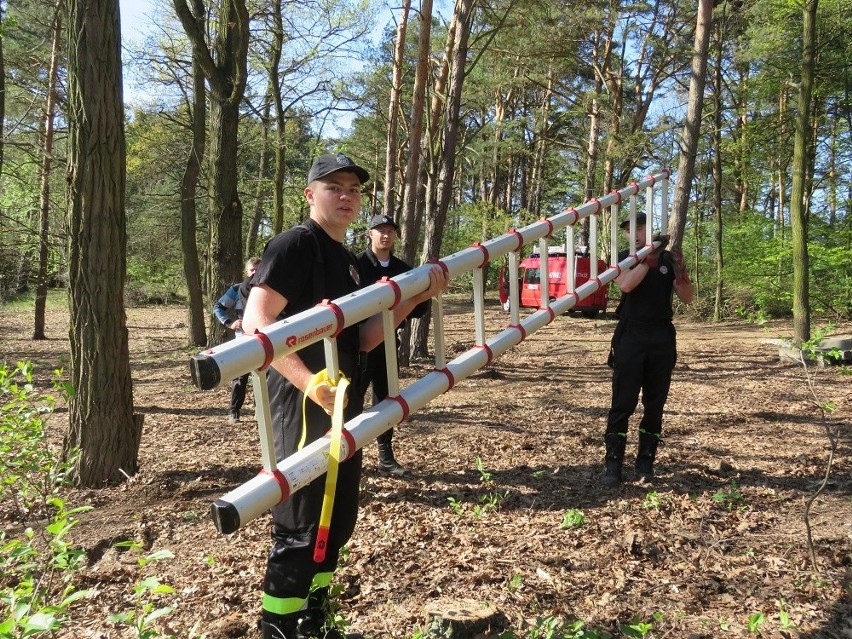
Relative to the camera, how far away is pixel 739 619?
283 cm

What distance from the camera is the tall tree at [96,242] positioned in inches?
177

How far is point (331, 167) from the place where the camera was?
233 centimetres

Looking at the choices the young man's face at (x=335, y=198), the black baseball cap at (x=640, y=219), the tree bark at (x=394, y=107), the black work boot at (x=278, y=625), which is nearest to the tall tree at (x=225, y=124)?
the tree bark at (x=394, y=107)

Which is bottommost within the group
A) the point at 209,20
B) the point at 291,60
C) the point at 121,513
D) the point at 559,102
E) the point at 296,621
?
the point at 121,513

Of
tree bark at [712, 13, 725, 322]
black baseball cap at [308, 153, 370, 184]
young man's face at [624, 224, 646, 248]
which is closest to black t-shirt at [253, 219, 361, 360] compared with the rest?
black baseball cap at [308, 153, 370, 184]

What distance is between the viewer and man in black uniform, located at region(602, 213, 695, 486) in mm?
4539

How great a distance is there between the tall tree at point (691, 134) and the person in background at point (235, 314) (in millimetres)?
4570

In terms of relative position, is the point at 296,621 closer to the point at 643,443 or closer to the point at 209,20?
the point at 643,443

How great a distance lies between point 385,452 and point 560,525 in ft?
5.41

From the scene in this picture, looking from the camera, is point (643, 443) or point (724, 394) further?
point (724, 394)

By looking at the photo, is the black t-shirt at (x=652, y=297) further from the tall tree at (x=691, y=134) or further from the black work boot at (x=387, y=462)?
the tall tree at (x=691, y=134)

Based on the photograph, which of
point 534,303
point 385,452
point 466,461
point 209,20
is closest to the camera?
point 385,452

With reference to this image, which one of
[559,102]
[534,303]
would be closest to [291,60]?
[534,303]

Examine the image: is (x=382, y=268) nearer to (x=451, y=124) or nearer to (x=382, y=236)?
(x=382, y=236)
